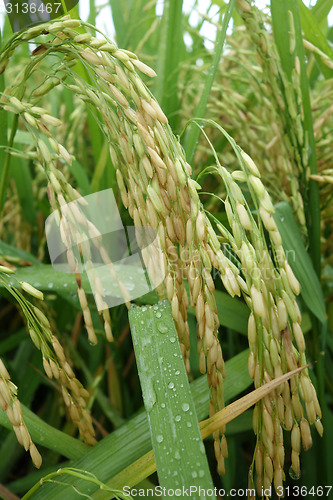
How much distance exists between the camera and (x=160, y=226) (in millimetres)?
583

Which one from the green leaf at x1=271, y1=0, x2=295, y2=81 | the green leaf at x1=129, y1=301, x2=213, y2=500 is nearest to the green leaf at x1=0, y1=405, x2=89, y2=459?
the green leaf at x1=129, y1=301, x2=213, y2=500

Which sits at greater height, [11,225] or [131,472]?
[11,225]

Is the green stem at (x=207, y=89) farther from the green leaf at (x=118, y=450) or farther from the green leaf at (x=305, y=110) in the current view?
the green leaf at (x=118, y=450)

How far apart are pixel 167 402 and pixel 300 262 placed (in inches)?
16.2

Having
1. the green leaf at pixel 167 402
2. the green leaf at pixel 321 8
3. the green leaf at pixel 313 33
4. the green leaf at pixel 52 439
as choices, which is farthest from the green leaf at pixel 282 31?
the green leaf at pixel 52 439

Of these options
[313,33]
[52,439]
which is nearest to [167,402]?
[52,439]

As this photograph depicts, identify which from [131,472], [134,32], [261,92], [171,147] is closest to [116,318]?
[131,472]

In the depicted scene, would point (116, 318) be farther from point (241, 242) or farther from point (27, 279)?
point (241, 242)

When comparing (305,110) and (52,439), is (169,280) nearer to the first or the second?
(52,439)

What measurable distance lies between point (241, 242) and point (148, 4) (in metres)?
0.95

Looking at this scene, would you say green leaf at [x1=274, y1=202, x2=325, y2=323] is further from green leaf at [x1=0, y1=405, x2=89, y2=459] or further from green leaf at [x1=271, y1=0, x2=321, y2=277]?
green leaf at [x1=0, y1=405, x2=89, y2=459]

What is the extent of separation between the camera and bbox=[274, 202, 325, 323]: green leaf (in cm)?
81

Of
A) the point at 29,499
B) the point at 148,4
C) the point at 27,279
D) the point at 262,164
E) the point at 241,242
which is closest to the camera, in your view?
the point at 241,242

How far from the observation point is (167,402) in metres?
0.55
